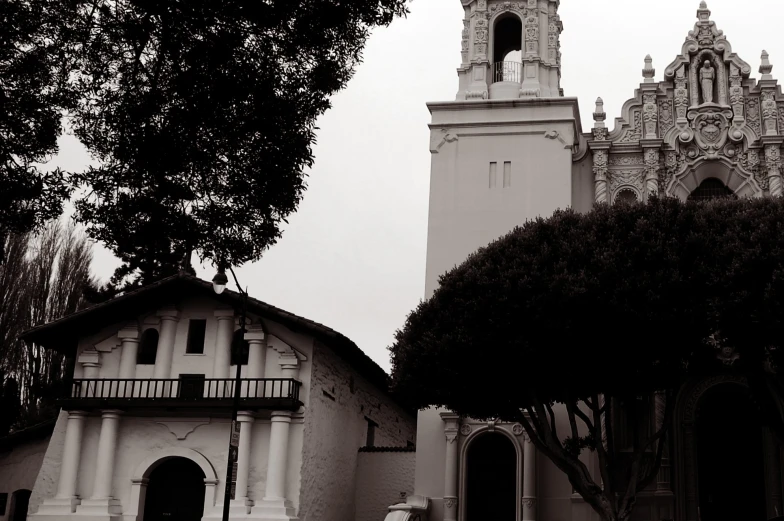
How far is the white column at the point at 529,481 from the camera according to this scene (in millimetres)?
25781

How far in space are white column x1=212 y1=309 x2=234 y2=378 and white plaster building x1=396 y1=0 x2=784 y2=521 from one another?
A: 648cm

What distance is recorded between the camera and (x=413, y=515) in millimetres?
25219

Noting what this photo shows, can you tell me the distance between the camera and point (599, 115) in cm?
3084

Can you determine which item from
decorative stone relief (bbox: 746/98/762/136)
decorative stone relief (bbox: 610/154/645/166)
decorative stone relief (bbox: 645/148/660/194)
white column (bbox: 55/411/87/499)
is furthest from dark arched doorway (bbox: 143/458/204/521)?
decorative stone relief (bbox: 746/98/762/136)

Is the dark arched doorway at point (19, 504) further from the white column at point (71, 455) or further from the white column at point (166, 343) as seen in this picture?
the white column at point (166, 343)

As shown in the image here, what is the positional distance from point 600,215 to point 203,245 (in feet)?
35.8

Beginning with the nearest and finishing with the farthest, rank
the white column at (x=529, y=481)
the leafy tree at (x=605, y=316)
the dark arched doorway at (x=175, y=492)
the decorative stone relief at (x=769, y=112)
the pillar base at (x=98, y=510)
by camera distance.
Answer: the leafy tree at (x=605, y=316) < the white column at (x=529, y=481) < the pillar base at (x=98, y=510) < the dark arched doorway at (x=175, y=492) < the decorative stone relief at (x=769, y=112)

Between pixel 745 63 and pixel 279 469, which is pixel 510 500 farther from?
pixel 745 63

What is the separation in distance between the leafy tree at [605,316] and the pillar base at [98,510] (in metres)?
11.9

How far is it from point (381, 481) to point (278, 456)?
5.93 meters

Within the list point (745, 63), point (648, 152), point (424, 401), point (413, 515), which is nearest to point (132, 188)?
point (424, 401)

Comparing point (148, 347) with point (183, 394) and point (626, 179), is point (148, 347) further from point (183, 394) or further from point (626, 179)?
point (626, 179)

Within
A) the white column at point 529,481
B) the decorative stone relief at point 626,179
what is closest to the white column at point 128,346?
the white column at point 529,481

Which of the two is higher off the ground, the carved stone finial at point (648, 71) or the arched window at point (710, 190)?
the carved stone finial at point (648, 71)
